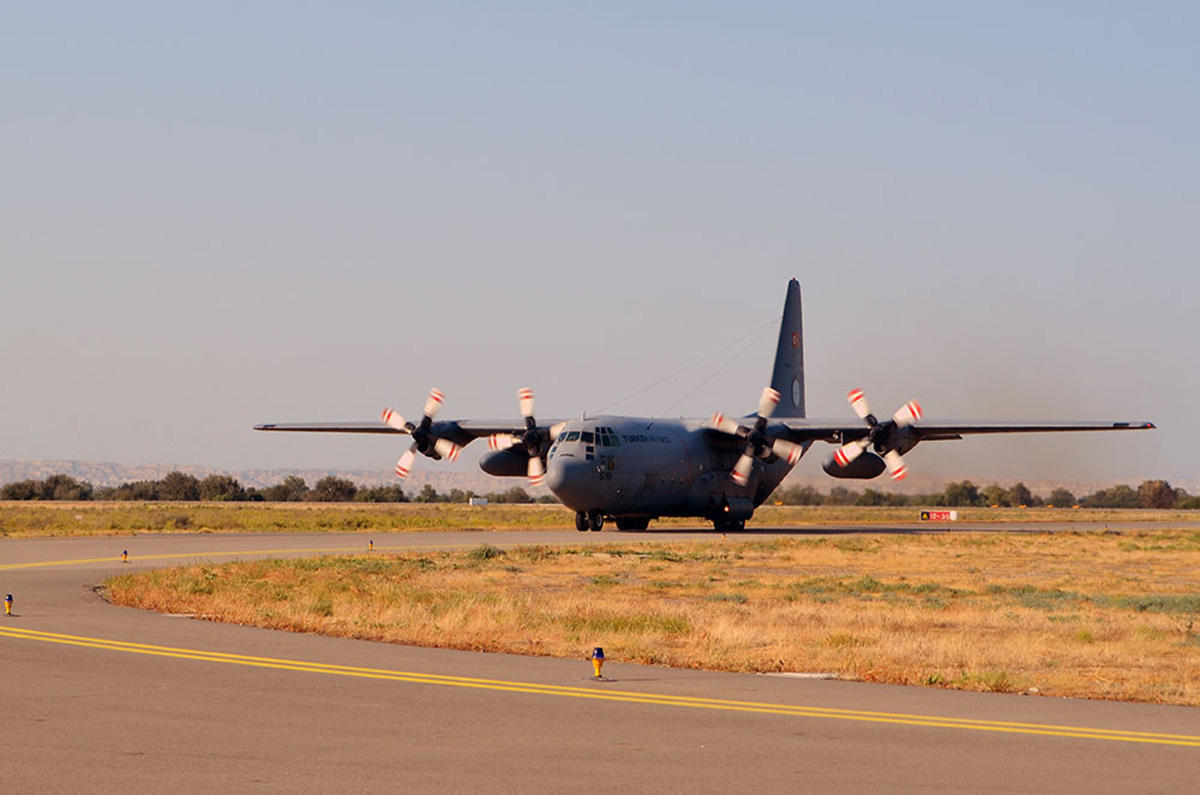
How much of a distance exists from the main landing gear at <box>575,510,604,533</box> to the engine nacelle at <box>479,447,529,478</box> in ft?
10.9

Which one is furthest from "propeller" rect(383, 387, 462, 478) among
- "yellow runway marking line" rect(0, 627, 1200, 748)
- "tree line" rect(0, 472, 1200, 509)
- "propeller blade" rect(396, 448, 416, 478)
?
"tree line" rect(0, 472, 1200, 509)

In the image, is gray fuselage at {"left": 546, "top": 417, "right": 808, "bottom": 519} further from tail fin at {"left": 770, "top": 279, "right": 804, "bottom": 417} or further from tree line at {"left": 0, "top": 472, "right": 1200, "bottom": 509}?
tree line at {"left": 0, "top": 472, "right": 1200, "bottom": 509}

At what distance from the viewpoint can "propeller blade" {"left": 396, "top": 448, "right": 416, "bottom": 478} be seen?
2167 inches

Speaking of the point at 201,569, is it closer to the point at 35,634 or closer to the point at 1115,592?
the point at 35,634

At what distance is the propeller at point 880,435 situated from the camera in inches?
2153

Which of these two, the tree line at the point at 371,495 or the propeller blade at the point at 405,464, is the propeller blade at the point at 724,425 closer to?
the propeller blade at the point at 405,464

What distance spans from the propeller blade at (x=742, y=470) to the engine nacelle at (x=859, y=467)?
14.2 feet

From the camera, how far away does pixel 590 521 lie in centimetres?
5816

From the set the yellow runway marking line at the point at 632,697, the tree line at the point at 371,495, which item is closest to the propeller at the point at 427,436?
the yellow runway marking line at the point at 632,697

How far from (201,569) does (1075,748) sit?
2661 centimetres

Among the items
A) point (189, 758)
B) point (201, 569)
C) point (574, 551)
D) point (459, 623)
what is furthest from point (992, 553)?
point (189, 758)

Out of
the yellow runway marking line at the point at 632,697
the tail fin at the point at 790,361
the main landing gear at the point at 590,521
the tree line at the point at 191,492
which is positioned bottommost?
the yellow runway marking line at the point at 632,697

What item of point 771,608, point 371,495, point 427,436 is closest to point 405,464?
point 427,436

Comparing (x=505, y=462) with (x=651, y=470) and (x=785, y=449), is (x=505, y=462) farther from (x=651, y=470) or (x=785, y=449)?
(x=785, y=449)
